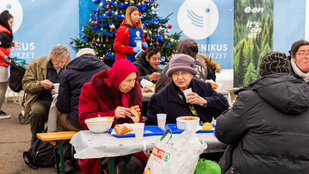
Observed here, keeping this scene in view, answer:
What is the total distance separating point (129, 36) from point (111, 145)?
15.8ft

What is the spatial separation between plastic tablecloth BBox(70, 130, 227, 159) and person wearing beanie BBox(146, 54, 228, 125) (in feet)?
2.19

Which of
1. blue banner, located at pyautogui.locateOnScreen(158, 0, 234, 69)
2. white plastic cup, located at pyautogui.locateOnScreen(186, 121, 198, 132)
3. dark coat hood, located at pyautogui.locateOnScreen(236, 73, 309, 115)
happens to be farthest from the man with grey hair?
blue banner, located at pyautogui.locateOnScreen(158, 0, 234, 69)

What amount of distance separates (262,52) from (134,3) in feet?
16.9

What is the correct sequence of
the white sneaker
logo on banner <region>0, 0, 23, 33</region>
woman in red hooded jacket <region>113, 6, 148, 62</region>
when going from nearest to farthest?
woman in red hooded jacket <region>113, 6, 148, 62</region> → the white sneaker → logo on banner <region>0, 0, 23, 33</region>

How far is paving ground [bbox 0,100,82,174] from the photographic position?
4426 millimetres

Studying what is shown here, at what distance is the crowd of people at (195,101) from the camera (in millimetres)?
2219

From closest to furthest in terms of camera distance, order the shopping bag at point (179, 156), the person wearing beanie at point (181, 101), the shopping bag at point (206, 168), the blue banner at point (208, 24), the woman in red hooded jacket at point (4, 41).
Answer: the shopping bag at point (179, 156), the shopping bag at point (206, 168), the person wearing beanie at point (181, 101), the woman in red hooded jacket at point (4, 41), the blue banner at point (208, 24)

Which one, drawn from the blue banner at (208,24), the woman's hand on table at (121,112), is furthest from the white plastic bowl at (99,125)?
the blue banner at (208,24)

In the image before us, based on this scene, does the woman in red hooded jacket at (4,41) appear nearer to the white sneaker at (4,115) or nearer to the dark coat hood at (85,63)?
the white sneaker at (4,115)

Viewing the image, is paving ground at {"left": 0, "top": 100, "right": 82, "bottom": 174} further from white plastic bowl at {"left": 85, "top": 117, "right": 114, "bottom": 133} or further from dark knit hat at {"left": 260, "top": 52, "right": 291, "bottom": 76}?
dark knit hat at {"left": 260, "top": 52, "right": 291, "bottom": 76}

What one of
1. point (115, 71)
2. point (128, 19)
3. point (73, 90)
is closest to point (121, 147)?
point (115, 71)

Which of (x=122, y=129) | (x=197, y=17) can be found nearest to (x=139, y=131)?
(x=122, y=129)

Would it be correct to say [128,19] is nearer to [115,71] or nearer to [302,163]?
[115,71]

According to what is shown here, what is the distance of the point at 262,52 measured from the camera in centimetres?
1098
